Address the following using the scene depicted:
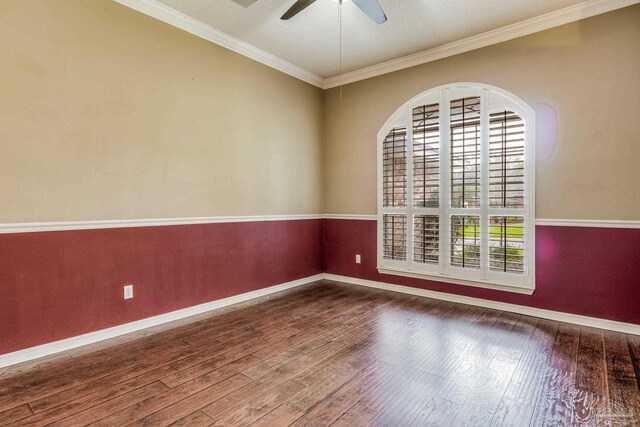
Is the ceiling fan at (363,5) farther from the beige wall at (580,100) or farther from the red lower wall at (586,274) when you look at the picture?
the red lower wall at (586,274)

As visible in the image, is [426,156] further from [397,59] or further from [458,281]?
[458,281]

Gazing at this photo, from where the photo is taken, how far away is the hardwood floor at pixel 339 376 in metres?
1.77

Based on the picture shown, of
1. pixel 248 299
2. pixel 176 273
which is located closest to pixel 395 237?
pixel 248 299

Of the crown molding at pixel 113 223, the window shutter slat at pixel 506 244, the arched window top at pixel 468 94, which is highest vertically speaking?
the arched window top at pixel 468 94

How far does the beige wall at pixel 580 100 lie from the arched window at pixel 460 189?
15cm

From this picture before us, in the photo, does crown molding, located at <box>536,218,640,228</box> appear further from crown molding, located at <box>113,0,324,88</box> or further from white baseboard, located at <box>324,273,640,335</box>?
crown molding, located at <box>113,0,324,88</box>

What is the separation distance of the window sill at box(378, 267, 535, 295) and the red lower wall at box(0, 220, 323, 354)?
1.48 m

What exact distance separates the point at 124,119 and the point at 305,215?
243 cm

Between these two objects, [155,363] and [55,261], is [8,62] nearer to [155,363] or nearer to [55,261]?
[55,261]

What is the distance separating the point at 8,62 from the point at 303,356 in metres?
2.85

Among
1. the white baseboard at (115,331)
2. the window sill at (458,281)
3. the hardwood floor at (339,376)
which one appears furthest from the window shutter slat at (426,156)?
the white baseboard at (115,331)

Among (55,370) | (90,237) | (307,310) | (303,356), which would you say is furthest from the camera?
(307,310)

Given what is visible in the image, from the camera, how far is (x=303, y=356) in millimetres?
2430

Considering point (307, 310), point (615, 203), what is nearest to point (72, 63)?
point (307, 310)
